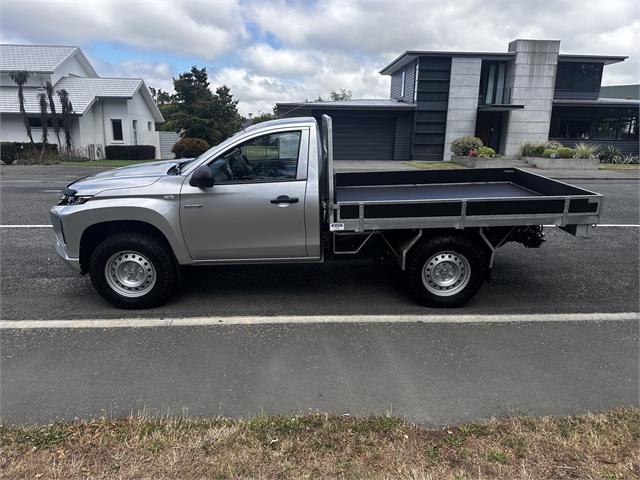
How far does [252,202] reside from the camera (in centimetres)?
482

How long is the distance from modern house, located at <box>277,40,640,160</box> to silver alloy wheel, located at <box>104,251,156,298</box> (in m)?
22.1

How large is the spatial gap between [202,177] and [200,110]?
32666mm

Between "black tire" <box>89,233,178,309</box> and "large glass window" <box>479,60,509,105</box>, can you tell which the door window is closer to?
"black tire" <box>89,233,178,309</box>

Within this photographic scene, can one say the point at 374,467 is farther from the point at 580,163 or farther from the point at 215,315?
the point at 580,163

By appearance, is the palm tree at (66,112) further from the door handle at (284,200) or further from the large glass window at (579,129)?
the large glass window at (579,129)

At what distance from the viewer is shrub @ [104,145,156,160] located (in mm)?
31016

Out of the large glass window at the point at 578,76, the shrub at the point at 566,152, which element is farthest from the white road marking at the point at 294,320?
the large glass window at the point at 578,76

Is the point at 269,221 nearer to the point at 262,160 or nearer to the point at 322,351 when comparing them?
the point at 262,160

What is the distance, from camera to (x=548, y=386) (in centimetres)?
362

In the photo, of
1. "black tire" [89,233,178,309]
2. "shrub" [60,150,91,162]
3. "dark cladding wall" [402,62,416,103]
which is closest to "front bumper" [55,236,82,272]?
"black tire" [89,233,178,309]

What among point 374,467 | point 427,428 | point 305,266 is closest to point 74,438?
point 374,467

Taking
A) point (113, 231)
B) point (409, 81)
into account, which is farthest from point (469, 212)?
point (409, 81)

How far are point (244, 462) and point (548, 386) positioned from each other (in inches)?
92.7

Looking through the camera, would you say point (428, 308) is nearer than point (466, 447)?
No
